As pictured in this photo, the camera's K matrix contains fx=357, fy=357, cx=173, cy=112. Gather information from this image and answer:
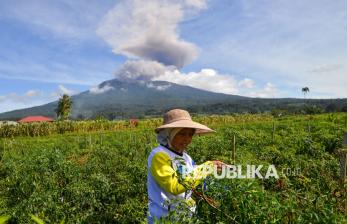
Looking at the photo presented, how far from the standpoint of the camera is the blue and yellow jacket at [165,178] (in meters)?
2.26

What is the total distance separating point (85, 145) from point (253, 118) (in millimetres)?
24732

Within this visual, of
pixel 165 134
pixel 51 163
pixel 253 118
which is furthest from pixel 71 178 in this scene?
pixel 253 118

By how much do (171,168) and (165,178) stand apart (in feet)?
0.28

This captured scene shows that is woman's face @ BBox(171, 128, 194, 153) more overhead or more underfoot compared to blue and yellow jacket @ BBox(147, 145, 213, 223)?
more overhead

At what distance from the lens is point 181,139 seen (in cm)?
271

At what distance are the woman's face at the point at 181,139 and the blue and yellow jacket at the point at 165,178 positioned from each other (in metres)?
0.06

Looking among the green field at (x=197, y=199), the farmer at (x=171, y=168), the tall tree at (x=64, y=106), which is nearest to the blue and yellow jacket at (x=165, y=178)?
the farmer at (x=171, y=168)

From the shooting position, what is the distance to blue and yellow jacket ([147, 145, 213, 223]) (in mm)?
2260

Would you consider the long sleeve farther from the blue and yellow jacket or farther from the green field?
the green field

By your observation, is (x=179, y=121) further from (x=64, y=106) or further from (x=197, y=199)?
(x=64, y=106)

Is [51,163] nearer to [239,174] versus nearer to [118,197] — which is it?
[118,197]

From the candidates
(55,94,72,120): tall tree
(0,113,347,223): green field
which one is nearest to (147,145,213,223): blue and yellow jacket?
(0,113,347,223): green field

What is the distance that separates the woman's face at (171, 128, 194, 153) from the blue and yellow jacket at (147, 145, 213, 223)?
0.06 metres

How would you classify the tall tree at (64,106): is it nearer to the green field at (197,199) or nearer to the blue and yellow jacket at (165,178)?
the green field at (197,199)
